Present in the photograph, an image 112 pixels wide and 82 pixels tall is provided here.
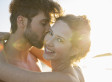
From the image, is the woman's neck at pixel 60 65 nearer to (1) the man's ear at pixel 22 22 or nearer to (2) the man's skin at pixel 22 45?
(2) the man's skin at pixel 22 45

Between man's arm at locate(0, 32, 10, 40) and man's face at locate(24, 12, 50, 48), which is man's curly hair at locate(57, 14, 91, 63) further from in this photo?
man's arm at locate(0, 32, 10, 40)

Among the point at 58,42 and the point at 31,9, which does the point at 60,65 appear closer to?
the point at 58,42

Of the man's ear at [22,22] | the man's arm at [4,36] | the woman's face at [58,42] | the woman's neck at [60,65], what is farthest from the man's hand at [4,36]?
the woman's neck at [60,65]

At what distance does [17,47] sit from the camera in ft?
Result: 9.36

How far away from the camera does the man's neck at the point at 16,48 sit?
2.73m

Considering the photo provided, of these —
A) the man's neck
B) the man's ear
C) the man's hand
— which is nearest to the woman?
the man's neck

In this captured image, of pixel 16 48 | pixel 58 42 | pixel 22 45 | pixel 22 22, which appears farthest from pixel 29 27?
pixel 58 42

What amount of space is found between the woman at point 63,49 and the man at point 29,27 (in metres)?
0.55

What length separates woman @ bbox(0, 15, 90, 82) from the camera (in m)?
2.16

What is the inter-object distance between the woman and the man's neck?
0.52 m

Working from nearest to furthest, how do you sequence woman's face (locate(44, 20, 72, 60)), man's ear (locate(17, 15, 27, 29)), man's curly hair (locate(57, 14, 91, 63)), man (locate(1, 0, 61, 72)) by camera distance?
1. woman's face (locate(44, 20, 72, 60))
2. man's curly hair (locate(57, 14, 91, 63))
3. man (locate(1, 0, 61, 72))
4. man's ear (locate(17, 15, 27, 29))

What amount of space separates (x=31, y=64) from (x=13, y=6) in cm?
117

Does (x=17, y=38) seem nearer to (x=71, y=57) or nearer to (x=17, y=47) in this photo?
(x=17, y=47)

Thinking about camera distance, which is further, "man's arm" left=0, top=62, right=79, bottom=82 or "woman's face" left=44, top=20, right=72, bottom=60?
"woman's face" left=44, top=20, right=72, bottom=60
